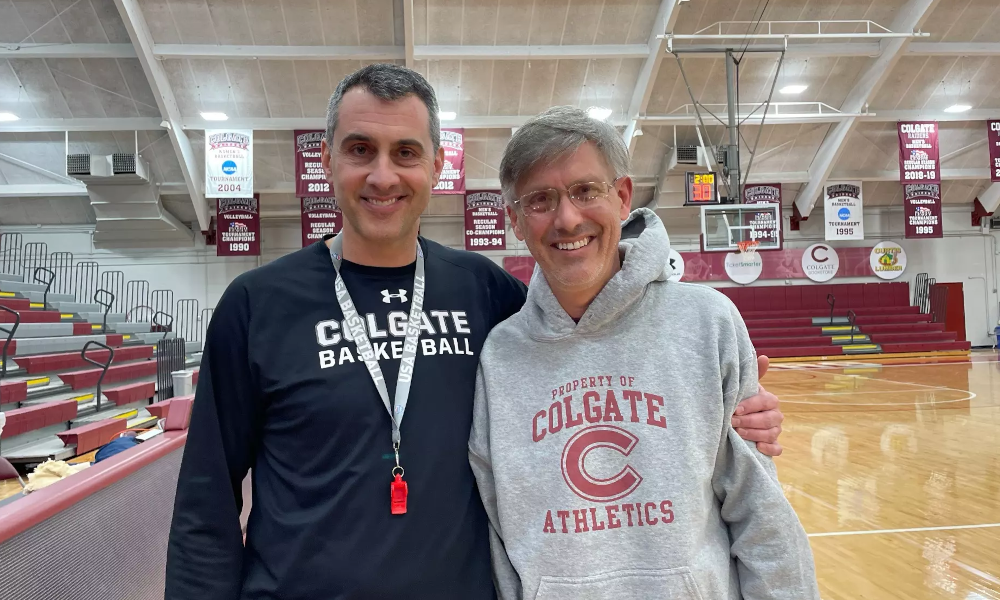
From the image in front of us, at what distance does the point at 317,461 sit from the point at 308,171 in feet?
35.1

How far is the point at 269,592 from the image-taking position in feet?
3.58

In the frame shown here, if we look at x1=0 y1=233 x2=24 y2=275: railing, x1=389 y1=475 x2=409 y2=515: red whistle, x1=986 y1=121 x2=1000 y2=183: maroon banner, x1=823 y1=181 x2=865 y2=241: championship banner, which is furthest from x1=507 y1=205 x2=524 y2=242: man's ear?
x1=0 y1=233 x2=24 y2=275: railing

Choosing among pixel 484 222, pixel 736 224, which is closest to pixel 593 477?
pixel 736 224

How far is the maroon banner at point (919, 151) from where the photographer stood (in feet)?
41.5

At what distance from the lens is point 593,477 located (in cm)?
112

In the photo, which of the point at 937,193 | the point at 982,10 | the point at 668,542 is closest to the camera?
the point at 668,542

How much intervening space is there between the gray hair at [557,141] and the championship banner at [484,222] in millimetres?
11740

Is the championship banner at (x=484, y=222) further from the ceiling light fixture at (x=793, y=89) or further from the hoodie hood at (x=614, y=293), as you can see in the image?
the hoodie hood at (x=614, y=293)

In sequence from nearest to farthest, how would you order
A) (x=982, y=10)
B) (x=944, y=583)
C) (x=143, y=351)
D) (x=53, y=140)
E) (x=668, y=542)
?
(x=668, y=542) → (x=944, y=583) → (x=143, y=351) → (x=982, y=10) → (x=53, y=140)

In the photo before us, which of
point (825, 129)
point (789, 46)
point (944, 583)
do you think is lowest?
point (944, 583)

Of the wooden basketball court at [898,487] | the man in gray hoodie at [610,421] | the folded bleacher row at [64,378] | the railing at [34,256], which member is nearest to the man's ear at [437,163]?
the man in gray hoodie at [610,421]

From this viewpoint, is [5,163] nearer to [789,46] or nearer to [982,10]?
[789,46]

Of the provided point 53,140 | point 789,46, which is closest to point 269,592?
point 789,46

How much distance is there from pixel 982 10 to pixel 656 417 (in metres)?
14.4
